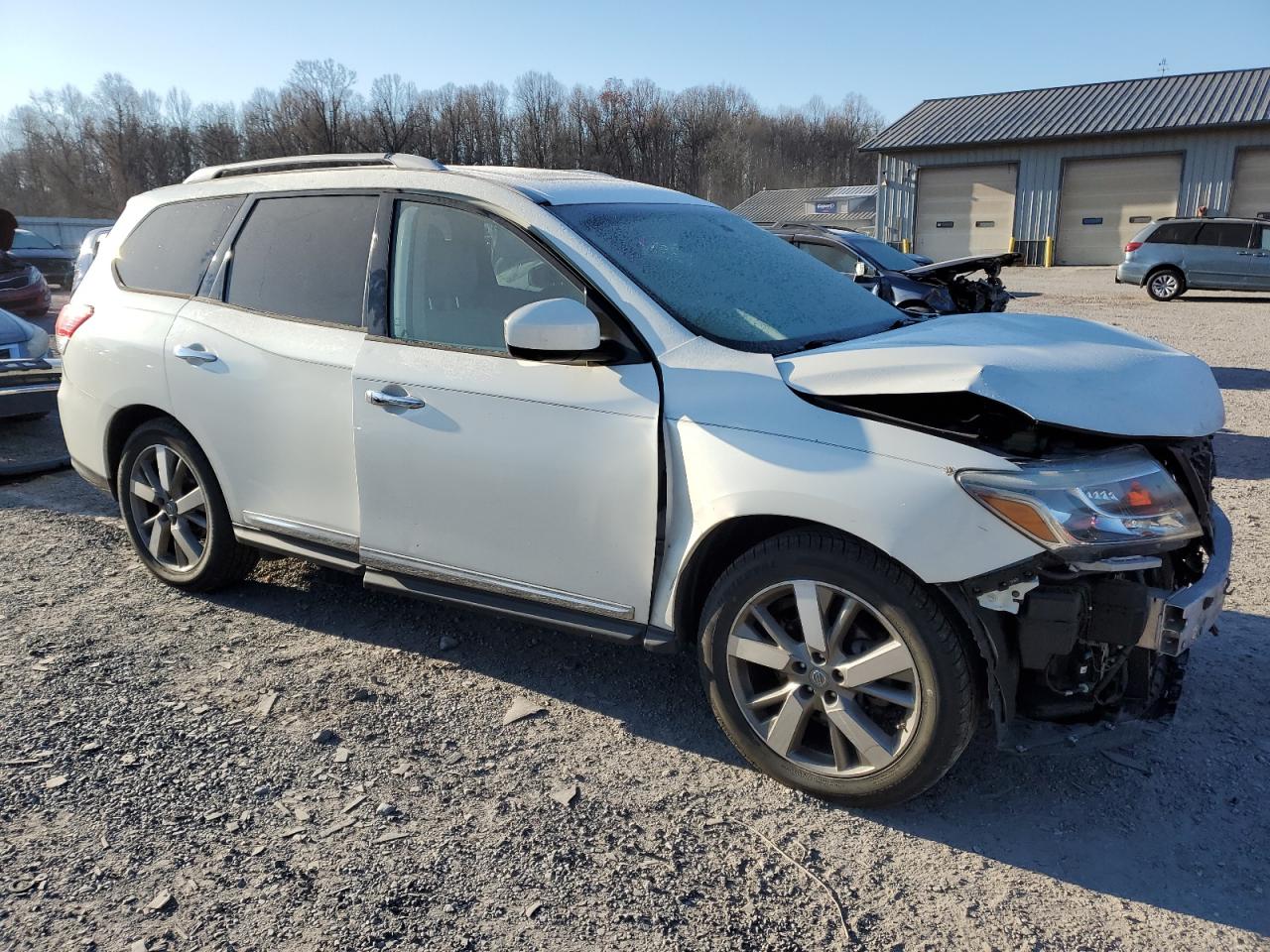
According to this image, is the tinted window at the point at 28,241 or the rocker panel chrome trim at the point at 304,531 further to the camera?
the tinted window at the point at 28,241

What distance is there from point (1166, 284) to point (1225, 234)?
1428 millimetres

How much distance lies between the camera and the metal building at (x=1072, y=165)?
32562 millimetres

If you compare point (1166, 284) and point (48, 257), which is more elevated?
point (48, 257)

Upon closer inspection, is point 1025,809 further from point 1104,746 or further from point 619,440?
point 619,440

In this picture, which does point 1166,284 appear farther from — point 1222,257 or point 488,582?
point 488,582

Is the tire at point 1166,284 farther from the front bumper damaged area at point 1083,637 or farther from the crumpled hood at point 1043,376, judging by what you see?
the front bumper damaged area at point 1083,637

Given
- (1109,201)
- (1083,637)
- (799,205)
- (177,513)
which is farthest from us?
(799,205)

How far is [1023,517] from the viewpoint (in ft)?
8.22

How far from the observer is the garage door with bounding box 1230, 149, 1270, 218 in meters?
32.1

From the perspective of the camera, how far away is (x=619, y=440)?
304 cm

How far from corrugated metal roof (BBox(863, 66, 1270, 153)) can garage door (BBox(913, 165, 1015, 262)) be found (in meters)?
1.34

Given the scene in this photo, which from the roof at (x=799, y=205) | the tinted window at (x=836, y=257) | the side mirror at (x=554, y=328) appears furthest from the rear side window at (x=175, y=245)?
the roof at (x=799, y=205)

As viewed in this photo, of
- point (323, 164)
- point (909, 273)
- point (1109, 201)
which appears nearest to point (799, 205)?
point (1109, 201)

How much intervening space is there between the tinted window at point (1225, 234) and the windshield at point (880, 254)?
11.7 metres
